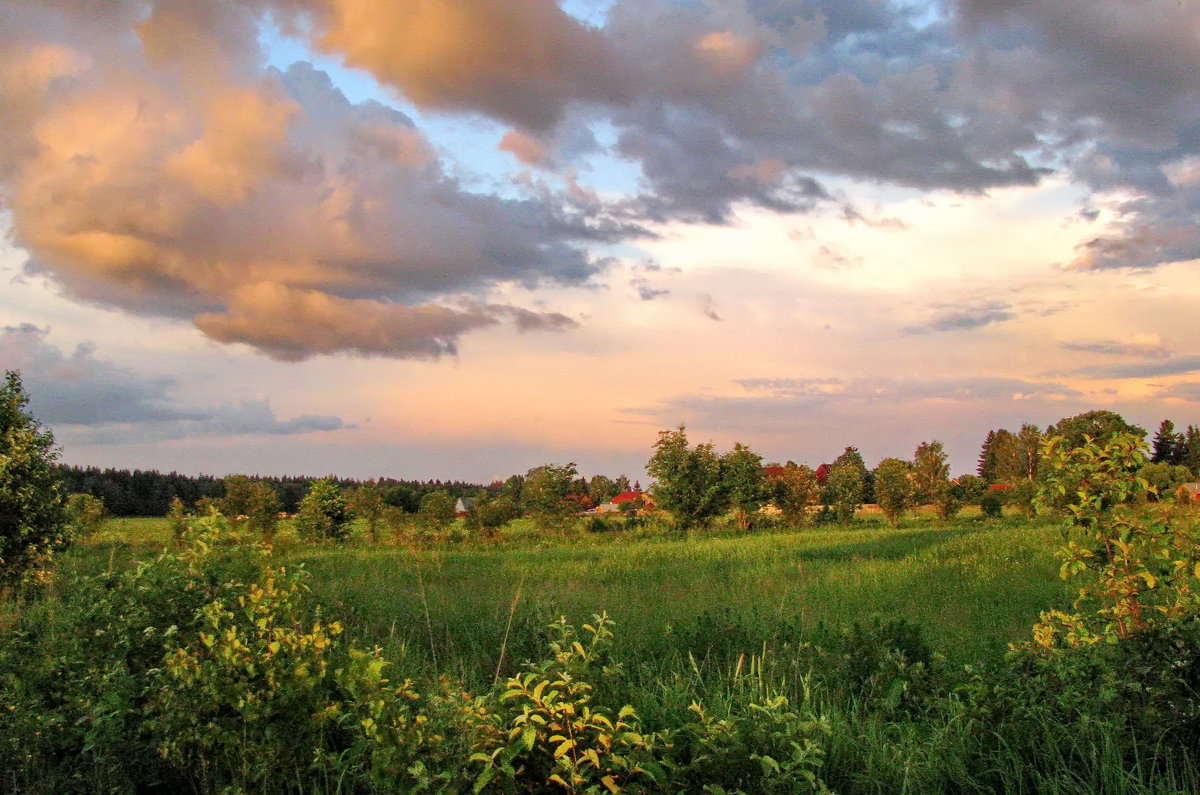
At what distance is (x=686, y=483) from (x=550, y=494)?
22.4 feet

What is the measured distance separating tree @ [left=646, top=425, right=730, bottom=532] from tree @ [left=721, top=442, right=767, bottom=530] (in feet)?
1.53

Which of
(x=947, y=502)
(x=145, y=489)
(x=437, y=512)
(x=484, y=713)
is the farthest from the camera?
(x=145, y=489)

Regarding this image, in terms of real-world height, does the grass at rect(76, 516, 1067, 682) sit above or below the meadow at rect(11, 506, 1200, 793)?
below

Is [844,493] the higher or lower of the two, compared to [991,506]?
higher

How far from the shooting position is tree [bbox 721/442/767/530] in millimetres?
38812

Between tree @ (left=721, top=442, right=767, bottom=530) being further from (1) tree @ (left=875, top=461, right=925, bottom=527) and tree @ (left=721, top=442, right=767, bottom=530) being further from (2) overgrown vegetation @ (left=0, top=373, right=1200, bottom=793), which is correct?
(2) overgrown vegetation @ (left=0, top=373, right=1200, bottom=793)

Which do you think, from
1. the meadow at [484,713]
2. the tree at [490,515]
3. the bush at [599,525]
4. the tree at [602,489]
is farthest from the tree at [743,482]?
the tree at [602,489]

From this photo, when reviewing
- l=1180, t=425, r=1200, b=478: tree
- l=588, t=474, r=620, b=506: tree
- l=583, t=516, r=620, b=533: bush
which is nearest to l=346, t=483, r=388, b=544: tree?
l=583, t=516, r=620, b=533: bush

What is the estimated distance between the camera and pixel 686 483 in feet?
125

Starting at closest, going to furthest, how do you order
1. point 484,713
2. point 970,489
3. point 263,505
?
1. point 484,713
2. point 263,505
3. point 970,489

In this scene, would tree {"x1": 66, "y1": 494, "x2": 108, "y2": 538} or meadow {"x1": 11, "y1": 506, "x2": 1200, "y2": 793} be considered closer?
meadow {"x1": 11, "y1": 506, "x2": 1200, "y2": 793}

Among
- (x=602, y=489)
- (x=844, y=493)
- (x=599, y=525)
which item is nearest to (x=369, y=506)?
(x=599, y=525)

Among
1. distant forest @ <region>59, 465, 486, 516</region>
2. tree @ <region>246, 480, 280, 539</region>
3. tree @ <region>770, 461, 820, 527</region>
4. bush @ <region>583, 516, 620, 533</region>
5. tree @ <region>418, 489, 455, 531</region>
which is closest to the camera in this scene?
tree @ <region>246, 480, 280, 539</region>

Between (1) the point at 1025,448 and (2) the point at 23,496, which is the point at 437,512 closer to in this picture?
(2) the point at 23,496
